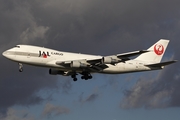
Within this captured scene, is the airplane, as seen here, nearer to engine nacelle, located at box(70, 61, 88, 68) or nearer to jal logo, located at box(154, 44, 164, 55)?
engine nacelle, located at box(70, 61, 88, 68)

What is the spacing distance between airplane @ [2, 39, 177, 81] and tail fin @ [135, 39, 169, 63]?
178 millimetres

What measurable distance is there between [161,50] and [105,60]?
52.7 feet

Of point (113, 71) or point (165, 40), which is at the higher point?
point (165, 40)

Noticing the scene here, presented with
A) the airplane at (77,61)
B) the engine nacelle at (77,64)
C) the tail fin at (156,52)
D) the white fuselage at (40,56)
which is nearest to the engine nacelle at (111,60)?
the airplane at (77,61)

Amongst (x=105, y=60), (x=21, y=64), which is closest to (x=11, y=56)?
(x=21, y=64)

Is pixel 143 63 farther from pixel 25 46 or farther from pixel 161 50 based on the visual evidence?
pixel 25 46

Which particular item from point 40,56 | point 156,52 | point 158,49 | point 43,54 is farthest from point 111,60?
point 158,49

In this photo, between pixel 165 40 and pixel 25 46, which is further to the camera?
pixel 165 40

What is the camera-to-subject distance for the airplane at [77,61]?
239ft

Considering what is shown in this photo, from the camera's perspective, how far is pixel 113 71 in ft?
264

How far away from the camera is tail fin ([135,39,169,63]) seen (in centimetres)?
8454

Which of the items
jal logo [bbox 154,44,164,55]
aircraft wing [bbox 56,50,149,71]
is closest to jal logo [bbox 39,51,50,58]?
aircraft wing [bbox 56,50,149,71]

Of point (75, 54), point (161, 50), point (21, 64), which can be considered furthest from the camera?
point (161, 50)

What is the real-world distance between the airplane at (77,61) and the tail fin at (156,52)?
7.0 inches
